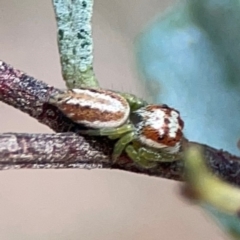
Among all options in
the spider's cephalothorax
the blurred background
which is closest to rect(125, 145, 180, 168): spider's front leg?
the spider's cephalothorax

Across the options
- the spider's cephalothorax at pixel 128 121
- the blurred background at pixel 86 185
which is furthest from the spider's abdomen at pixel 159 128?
the blurred background at pixel 86 185

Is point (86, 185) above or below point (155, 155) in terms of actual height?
below

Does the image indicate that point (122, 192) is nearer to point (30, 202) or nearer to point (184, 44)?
point (30, 202)

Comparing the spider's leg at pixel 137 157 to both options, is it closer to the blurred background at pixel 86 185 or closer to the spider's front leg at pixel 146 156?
the spider's front leg at pixel 146 156

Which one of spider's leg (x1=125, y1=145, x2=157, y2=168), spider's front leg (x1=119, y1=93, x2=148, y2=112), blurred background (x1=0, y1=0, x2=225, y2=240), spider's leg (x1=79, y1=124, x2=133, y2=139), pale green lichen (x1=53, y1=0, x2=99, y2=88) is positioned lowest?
blurred background (x1=0, y1=0, x2=225, y2=240)

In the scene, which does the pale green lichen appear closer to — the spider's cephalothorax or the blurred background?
the spider's cephalothorax

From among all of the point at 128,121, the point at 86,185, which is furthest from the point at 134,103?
the point at 86,185

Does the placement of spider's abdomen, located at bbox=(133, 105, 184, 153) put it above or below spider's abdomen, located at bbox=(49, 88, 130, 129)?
below

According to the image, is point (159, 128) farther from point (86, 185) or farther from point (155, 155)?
point (86, 185)
